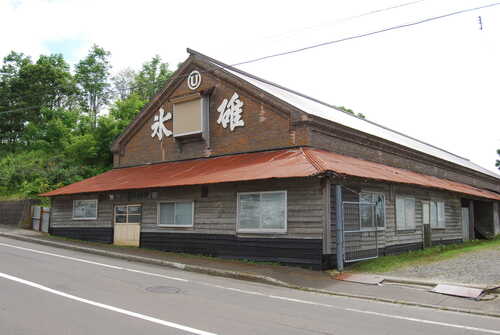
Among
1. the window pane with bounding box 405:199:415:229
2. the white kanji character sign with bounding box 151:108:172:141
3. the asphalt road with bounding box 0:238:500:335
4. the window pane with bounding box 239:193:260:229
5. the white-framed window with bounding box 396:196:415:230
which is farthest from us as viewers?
the white kanji character sign with bounding box 151:108:172:141

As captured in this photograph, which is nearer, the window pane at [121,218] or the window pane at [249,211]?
the window pane at [249,211]

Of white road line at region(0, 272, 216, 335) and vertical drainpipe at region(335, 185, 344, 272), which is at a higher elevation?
vertical drainpipe at region(335, 185, 344, 272)

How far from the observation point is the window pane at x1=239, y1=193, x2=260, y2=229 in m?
15.2

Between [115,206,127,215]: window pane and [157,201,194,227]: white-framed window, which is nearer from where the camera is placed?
[157,201,194,227]: white-framed window

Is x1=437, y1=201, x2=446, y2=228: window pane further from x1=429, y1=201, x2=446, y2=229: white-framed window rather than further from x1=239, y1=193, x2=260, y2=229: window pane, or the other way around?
x1=239, y1=193, x2=260, y2=229: window pane

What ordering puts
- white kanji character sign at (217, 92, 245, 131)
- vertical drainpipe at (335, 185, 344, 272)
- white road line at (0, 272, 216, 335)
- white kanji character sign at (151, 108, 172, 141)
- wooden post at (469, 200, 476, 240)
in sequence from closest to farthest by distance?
white road line at (0, 272, 216, 335) → vertical drainpipe at (335, 185, 344, 272) → white kanji character sign at (217, 92, 245, 131) → white kanji character sign at (151, 108, 172, 141) → wooden post at (469, 200, 476, 240)

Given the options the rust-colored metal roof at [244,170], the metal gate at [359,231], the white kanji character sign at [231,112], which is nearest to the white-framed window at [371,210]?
the metal gate at [359,231]

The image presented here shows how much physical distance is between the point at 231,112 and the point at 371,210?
7.14 meters

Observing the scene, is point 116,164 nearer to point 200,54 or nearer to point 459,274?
point 200,54

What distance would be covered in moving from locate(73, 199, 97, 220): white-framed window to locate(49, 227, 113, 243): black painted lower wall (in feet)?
1.84

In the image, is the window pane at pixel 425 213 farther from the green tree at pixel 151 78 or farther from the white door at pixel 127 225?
the green tree at pixel 151 78

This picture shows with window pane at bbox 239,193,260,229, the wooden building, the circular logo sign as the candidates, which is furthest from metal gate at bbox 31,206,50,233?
window pane at bbox 239,193,260,229

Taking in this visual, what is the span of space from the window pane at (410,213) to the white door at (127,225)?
452 inches

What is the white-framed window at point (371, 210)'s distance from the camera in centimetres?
1545
